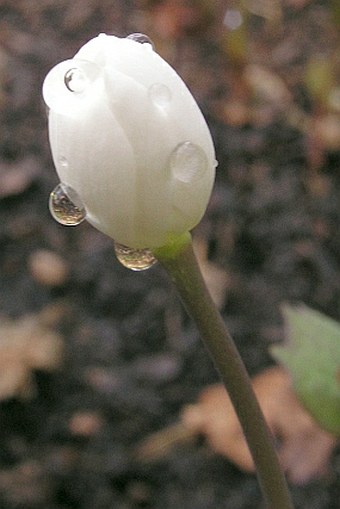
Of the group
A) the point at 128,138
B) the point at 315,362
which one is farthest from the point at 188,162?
the point at 315,362

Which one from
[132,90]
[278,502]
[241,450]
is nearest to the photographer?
[132,90]

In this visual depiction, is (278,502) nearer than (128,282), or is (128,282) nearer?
(278,502)

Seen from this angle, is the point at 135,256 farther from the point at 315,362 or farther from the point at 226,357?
the point at 315,362

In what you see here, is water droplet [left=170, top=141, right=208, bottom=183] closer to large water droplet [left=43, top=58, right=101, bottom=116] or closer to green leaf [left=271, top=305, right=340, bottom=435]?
large water droplet [left=43, top=58, right=101, bottom=116]

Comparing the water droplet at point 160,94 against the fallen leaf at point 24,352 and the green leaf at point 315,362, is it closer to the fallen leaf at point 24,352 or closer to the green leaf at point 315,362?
the green leaf at point 315,362

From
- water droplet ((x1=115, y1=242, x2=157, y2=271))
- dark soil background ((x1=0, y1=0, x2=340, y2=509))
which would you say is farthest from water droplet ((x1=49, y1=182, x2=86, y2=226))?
dark soil background ((x1=0, y1=0, x2=340, y2=509))

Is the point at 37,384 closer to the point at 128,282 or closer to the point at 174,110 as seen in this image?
the point at 128,282

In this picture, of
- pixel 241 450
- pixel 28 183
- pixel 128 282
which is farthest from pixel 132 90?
pixel 28 183
